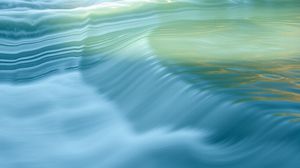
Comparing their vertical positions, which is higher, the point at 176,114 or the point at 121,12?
the point at 121,12

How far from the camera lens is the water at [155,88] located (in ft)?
5.11

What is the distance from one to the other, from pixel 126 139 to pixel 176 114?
0.17 m

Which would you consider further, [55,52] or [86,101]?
[55,52]

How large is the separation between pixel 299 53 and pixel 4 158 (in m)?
1.05

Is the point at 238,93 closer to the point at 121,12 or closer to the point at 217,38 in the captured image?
the point at 217,38

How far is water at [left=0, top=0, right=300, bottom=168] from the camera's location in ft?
5.11

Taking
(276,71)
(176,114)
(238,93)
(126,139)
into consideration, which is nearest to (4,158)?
(126,139)

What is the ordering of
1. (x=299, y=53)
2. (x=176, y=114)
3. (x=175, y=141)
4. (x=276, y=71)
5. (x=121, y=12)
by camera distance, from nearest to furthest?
1. (x=175, y=141)
2. (x=176, y=114)
3. (x=276, y=71)
4. (x=299, y=53)
5. (x=121, y=12)

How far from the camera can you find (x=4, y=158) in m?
1.88

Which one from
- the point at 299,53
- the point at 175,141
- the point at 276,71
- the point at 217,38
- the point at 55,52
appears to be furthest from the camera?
the point at 55,52

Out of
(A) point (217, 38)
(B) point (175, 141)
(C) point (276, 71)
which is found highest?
(A) point (217, 38)

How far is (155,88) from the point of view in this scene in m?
2.00

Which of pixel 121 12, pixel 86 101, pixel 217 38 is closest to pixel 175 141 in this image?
pixel 86 101

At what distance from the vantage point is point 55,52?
2979mm
